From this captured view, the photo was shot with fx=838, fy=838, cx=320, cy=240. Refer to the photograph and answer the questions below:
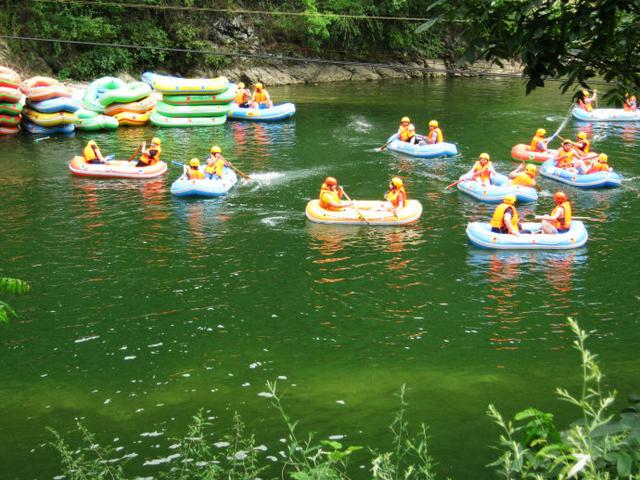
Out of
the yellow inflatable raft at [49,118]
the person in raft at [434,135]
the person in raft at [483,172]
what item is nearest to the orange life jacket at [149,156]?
the yellow inflatable raft at [49,118]

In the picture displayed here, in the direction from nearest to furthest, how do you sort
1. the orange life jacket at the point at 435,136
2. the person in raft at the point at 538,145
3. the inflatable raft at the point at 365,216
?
the inflatable raft at the point at 365,216 < the person in raft at the point at 538,145 < the orange life jacket at the point at 435,136

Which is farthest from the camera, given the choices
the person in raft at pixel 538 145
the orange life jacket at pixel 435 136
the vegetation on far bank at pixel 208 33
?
the vegetation on far bank at pixel 208 33

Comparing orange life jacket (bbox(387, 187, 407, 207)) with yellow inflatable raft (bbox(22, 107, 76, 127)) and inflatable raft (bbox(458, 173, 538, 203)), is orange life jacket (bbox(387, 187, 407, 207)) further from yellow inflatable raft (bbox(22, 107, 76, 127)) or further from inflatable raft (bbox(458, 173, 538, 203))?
yellow inflatable raft (bbox(22, 107, 76, 127))

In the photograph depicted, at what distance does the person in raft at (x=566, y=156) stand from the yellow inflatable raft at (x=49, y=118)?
15.5 metres

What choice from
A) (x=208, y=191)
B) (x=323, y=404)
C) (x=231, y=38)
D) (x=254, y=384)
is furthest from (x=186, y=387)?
(x=231, y=38)

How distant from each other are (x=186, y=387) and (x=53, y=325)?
3.13 metres

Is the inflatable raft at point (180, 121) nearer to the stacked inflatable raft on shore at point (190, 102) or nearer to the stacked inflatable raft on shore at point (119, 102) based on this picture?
the stacked inflatable raft on shore at point (190, 102)

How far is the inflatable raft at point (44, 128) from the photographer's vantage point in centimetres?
2746

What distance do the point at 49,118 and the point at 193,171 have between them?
910 centimetres

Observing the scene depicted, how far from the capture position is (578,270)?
15.4 m

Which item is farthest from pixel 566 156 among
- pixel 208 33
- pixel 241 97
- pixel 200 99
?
pixel 208 33

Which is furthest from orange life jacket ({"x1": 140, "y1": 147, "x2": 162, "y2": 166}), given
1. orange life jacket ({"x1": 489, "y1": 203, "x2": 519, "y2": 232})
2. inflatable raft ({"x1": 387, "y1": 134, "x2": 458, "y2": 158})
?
orange life jacket ({"x1": 489, "y1": 203, "x2": 519, "y2": 232})

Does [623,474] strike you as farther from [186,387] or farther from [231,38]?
[231,38]

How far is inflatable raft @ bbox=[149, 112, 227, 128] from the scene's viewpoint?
95.0 ft
